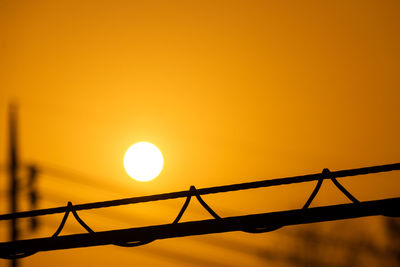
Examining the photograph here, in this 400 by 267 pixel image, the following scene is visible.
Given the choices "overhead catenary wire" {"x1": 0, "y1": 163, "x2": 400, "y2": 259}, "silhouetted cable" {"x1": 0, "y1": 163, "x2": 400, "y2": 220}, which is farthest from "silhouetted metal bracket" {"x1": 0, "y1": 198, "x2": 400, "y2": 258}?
"silhouetted cable" {"x1": 0, "y1": 163, "x2": 400, "y2": 220}

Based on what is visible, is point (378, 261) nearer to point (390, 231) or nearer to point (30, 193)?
point (390, 231)

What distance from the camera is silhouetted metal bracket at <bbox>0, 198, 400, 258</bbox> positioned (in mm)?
2035

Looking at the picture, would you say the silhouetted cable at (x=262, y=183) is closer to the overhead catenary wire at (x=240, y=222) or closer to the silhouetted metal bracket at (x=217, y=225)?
the overhead catenary wire at (x=240, y=222)

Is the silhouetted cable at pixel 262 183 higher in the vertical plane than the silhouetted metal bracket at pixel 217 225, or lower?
higher

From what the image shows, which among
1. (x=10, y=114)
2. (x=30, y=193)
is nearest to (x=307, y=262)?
(x=30, y=193)

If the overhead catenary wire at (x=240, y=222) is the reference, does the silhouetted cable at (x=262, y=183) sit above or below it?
above

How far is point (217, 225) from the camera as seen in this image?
2174mm

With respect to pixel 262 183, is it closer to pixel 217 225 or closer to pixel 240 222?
pixel 240 222

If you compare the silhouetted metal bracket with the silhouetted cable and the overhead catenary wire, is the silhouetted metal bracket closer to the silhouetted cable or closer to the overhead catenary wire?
the overhead catenary wire

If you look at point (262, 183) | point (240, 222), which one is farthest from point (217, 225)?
point (262, 183)

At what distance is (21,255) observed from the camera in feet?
7.78

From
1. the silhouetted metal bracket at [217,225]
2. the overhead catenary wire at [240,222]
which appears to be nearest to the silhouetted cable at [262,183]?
the overhead catenary wire at [240,222]

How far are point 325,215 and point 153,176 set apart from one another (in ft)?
14.6

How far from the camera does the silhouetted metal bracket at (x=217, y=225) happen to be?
2035 mm
